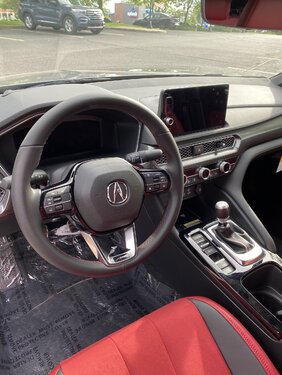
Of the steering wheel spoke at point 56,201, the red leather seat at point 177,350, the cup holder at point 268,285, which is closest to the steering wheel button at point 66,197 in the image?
the steering wheel spoke at point 56,201

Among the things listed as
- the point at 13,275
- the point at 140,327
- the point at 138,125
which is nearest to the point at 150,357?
the point at 140,327

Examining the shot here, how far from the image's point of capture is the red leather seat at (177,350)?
124 cm

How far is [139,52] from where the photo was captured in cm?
254

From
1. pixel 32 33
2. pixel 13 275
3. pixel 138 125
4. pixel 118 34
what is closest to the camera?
pixel 138 125

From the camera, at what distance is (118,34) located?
94.2 inches

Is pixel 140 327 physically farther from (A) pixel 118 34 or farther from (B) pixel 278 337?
(A) pixel 118 34

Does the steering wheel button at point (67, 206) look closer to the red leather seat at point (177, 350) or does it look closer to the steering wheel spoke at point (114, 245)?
the steering wheel spoke at point (114, 245)

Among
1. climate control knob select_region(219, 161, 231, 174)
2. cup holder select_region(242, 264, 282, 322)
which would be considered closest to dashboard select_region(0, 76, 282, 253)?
climate control knob select_region(219, 161, 231, 174)

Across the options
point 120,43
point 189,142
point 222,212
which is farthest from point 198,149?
point 120,43

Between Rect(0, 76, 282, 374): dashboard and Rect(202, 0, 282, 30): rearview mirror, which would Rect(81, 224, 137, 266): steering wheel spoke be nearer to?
Rect(0, 76, 282, 374): dashboard

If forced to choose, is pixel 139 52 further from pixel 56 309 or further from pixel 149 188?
pixel 56 309

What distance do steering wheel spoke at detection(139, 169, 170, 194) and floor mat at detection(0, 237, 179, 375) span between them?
3.38 ft

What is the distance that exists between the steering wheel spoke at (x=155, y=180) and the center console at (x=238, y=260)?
0.56 m

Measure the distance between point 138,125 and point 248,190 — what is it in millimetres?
1223
